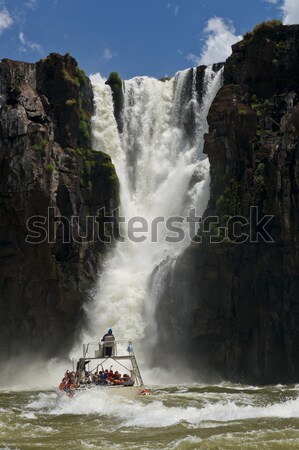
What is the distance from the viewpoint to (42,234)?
52406 mm

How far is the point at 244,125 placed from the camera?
165 feet

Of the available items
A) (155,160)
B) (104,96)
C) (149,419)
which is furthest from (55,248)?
(149,419)

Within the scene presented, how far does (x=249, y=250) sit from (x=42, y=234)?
57.0 ft

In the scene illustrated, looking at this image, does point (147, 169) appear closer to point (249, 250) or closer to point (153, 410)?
point (249, 250)

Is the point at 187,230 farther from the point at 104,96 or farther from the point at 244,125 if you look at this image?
the point at 104,96

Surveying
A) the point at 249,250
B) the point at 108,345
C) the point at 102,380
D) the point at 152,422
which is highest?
the point at 249,250

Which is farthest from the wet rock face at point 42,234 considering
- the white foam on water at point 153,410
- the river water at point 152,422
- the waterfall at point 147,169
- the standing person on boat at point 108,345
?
the white foam on water at point 153,410

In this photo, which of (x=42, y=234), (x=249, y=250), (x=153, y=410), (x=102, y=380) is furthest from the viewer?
(x=42, y=234)

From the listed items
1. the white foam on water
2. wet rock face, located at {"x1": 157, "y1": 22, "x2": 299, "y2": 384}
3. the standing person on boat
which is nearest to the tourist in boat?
the white foam on water
